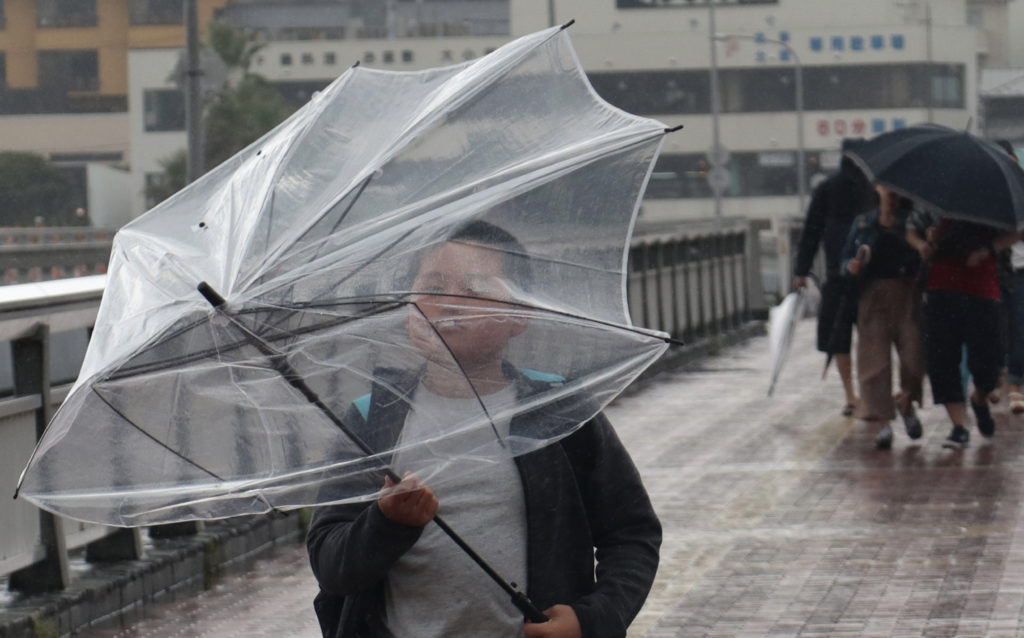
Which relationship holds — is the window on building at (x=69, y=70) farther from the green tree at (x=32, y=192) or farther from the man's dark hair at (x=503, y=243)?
the man's dark hair at (x=503, y=243)

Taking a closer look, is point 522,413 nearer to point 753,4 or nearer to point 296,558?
point 296,558

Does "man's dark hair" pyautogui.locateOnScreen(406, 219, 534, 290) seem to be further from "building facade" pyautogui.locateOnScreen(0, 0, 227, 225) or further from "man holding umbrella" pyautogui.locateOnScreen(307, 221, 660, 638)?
"building facade" pyautogui.locateOnScreen(0, 0, 227, 225)

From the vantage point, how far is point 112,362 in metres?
2.81

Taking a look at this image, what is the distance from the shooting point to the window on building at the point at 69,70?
79.9 metres

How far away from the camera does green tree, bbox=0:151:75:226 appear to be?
32531mm

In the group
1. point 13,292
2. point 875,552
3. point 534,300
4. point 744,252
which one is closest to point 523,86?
point 534,300

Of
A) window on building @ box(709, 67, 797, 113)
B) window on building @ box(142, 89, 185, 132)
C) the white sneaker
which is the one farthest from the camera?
window on building @ box(709, 67, 797, 113)

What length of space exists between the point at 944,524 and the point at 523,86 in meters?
5.54

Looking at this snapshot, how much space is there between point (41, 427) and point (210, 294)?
4.11 metres

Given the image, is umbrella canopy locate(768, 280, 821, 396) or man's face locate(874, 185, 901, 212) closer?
man's face locate(874, 185, 901, 212)

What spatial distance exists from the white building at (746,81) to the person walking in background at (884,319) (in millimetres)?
72647

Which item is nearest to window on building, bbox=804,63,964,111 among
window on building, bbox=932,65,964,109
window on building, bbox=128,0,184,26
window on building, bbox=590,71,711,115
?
window on building, bbox=932,65,964,109

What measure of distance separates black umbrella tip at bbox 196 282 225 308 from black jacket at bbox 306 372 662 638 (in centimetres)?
27

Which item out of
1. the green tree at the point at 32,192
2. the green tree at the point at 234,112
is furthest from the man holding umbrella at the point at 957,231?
the green tree at the point at 234,112
